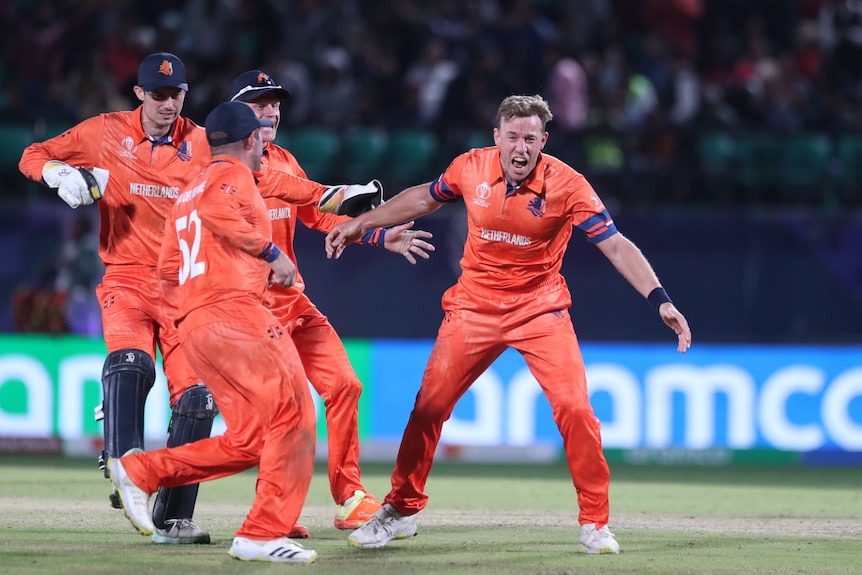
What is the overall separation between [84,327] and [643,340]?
Result: 5.64 metres

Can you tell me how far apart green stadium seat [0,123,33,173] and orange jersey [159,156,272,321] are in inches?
311

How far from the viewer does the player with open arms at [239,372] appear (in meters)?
6.58

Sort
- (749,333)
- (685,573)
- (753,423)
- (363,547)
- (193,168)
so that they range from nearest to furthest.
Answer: (685,573) → (363,547) → (193,168) → (753,423) → (749,333)

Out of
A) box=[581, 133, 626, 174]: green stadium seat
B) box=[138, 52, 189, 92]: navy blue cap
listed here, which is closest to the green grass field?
box=[138, 52, 189, 92]: navy blue cap

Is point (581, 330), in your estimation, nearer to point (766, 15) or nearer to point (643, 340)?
point (643, 340)

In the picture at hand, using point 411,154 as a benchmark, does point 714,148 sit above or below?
above

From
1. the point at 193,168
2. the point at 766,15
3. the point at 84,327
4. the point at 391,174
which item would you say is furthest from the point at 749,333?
the point at 193,168

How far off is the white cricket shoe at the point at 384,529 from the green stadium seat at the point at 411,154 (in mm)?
7230

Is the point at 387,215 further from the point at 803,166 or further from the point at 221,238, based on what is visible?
the point at 803,166

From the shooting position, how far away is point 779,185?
47.9ft

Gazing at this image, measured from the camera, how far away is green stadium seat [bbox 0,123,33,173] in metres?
14.1

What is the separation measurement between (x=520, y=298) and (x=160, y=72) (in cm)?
246

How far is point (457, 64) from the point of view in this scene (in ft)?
52.2

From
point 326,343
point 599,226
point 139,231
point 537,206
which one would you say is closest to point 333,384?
point 326,343
